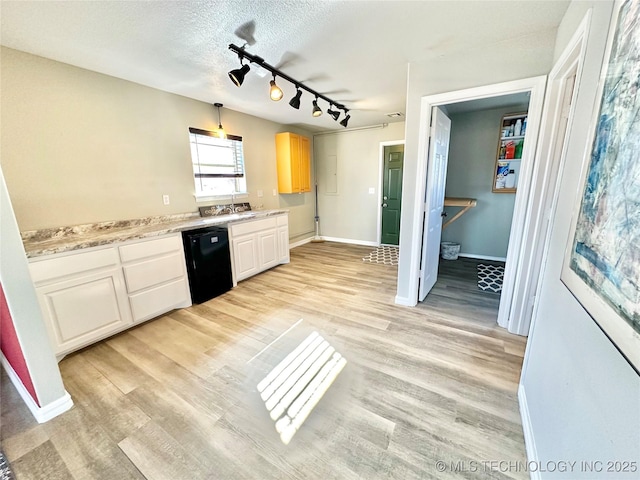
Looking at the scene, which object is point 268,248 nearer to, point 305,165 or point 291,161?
point 291,161

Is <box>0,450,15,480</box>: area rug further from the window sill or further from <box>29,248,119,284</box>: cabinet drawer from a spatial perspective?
the window sill

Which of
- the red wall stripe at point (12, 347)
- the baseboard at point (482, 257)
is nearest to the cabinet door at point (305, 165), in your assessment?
the baseboard at point (482, 257)

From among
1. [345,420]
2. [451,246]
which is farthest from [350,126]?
[345,420]

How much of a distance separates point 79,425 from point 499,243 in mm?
5206

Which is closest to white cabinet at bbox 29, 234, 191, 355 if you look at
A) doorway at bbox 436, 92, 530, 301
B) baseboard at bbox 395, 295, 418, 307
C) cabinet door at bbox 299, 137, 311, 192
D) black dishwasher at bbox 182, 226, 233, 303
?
black dishwasher at bbox 182, 226, 233, 303

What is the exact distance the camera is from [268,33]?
1825 mm

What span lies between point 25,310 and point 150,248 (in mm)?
1075

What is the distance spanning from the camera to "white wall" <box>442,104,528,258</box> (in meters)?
3.92

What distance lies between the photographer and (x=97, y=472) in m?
1.22

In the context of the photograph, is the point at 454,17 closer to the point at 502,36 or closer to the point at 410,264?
the point at 502,36

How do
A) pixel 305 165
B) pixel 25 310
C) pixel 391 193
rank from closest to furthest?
pixel 25 310, pixel 391 193, pixel 305 165

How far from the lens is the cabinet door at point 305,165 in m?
4.97

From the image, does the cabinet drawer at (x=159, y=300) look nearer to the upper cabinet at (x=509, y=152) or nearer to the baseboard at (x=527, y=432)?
the baseboard at (x=527, y=432)

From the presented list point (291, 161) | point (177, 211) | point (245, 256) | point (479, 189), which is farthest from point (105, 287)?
point (479, 189)
